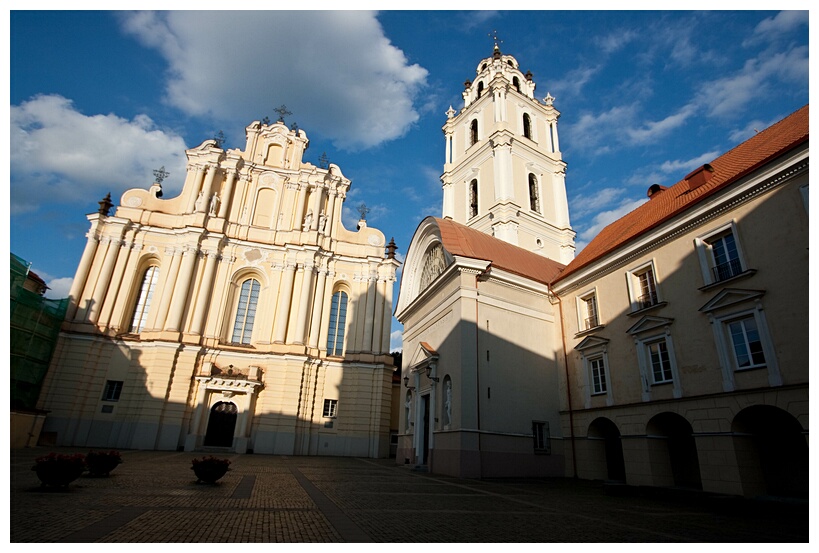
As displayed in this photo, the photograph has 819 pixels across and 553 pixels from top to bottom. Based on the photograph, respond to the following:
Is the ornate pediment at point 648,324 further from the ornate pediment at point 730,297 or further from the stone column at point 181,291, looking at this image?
the stone column at point 181,291

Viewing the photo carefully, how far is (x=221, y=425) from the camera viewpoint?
26.5 meters

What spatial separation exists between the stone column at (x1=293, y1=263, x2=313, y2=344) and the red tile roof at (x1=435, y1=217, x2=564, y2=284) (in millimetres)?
13338

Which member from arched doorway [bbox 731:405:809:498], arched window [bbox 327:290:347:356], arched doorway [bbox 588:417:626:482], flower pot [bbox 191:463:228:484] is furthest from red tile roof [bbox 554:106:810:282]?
arched window [bbox 327:290:347:356]

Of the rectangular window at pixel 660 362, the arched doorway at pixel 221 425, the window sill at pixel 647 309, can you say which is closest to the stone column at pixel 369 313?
the arched doorway at pixel 221 425

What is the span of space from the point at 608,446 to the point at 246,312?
77.1ft

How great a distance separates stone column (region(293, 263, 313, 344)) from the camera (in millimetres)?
28906

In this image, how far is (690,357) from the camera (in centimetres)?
1298

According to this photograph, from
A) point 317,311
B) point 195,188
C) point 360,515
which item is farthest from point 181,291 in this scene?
point 360,515

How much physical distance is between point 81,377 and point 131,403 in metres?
3.31

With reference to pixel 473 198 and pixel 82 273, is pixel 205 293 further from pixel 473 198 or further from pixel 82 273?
pixel 473 198

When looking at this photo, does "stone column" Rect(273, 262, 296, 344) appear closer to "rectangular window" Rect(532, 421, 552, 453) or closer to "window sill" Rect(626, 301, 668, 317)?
"rectangular window" Rect(532, 421, 552, 453)

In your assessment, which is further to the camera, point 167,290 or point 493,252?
point 167,290

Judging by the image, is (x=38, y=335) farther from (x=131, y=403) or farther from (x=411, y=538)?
(x=411, y=538)

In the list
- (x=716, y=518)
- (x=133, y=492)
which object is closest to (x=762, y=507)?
(x=716, y=518)
